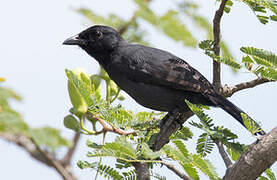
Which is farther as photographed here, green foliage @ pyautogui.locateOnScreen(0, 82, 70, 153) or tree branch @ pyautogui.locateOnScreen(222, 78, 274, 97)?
tree branch @ pyautogui.locateOnScreen(222, 78, 274, 97)

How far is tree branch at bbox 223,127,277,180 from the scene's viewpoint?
8.45ft

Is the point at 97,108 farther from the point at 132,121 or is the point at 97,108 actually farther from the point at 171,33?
the point at 171,33

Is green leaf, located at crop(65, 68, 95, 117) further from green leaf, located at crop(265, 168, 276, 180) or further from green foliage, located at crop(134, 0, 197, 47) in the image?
green leaf, located at crop(265, 168, 276, 180)

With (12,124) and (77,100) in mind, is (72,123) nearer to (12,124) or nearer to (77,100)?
(77,100)

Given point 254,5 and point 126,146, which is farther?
point 254,5

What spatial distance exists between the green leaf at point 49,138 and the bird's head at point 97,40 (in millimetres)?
3566

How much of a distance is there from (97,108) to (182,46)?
1.02 metres

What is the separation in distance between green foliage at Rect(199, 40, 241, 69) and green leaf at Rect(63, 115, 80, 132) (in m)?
1.30

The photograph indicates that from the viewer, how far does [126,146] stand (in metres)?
2.49

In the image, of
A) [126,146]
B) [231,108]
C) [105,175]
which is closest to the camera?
[126,146]

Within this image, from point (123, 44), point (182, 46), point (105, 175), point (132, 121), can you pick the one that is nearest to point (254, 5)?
point (182, 46)


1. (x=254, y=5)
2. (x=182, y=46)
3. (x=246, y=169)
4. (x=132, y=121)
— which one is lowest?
(x=132, y=121)

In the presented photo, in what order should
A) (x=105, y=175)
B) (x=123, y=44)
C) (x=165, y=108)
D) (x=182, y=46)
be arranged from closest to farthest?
→ (x=105, y=175), (x=182, y=46), (x=165, y=108), (x=123, y=44)

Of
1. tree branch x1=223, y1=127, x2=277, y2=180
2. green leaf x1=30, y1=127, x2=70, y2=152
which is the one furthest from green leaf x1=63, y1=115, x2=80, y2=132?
green leaf x1=30, y1=127, x2=70, y2=152
